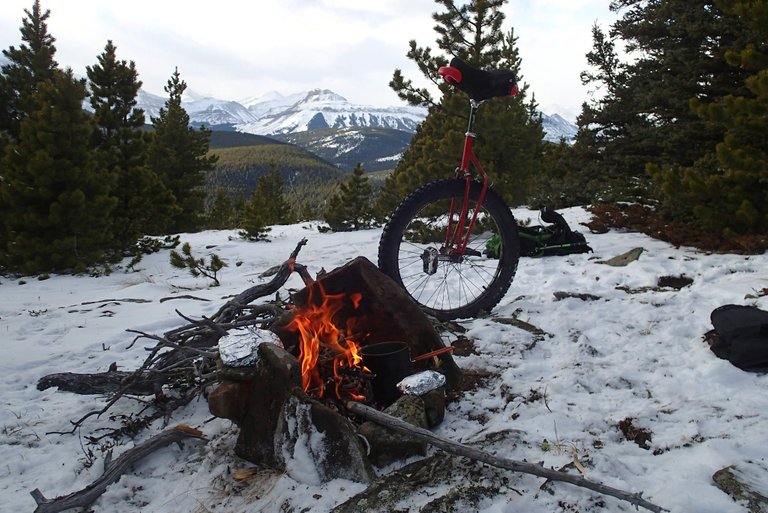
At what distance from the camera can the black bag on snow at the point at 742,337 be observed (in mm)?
2633

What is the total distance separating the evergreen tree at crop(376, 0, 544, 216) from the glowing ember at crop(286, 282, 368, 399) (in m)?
7.38

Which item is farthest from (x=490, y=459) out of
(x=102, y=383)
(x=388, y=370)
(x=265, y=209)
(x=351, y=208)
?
(x=265, y=209)

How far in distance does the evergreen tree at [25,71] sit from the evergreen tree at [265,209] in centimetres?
659

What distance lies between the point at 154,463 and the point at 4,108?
15.7 meters

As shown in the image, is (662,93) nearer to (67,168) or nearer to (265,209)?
(67,168)

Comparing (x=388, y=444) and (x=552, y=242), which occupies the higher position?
(x=552, y=242)

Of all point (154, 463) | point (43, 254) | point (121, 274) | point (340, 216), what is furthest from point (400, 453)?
point (340, 216)

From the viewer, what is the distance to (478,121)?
10375mm

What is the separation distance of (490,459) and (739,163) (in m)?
6.03

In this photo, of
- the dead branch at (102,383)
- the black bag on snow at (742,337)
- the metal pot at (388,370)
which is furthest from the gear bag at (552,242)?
the dead branch at (102,383)

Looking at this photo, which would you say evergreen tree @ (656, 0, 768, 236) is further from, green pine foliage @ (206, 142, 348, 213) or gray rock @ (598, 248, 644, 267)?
green pine foliage @ (206, 142, 348, 213)

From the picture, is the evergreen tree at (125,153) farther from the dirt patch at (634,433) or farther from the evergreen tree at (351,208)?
the dirt patch at (634,433)

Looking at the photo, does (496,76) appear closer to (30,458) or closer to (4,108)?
(30,458)

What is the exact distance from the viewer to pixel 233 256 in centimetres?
1125
